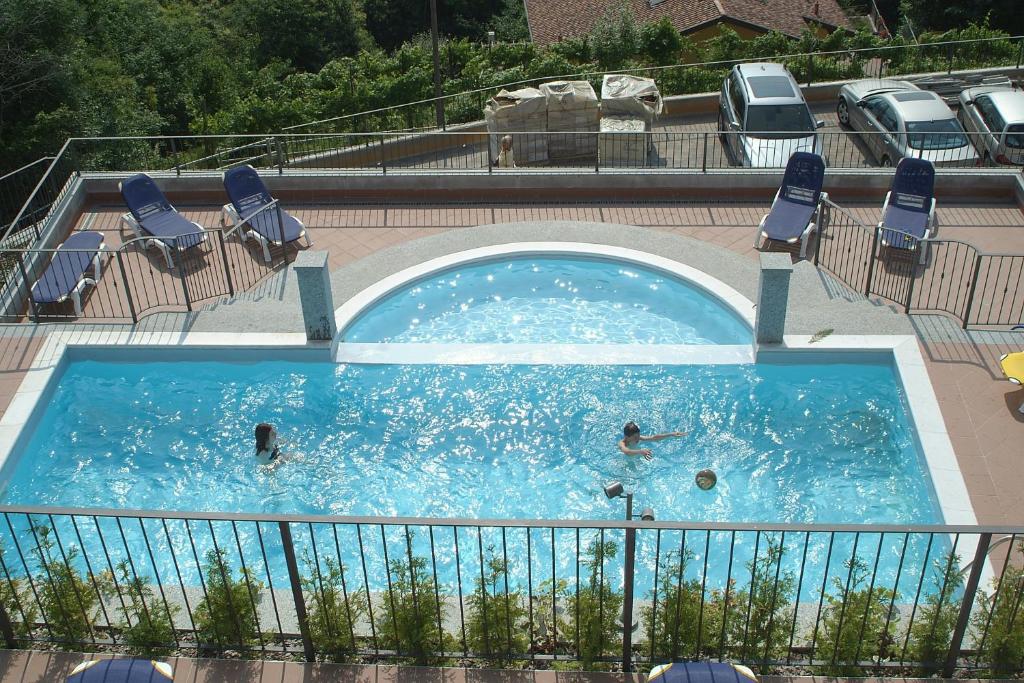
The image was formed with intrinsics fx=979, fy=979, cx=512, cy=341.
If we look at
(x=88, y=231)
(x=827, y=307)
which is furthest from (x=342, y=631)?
(x=88, y=231)

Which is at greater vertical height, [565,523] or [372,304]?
[565,523]

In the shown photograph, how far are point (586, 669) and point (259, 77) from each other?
2817 centimetres

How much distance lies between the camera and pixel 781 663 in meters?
6.91

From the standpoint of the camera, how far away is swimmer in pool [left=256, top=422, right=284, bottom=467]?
34.1 feet

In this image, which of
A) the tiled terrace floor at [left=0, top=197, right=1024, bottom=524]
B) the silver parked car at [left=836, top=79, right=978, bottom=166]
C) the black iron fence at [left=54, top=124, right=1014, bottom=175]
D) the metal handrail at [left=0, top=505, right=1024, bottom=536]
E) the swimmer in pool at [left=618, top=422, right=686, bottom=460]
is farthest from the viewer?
the silver parked car at [left=836, top=79, right=978, bottom=166]

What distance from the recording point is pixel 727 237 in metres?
14.4

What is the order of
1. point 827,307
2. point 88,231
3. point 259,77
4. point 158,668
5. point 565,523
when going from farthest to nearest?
point 259,77 → point 88,231 → point 827,307 → point 158,668 → point 565,523

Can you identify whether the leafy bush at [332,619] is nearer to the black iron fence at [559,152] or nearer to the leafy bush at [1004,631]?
the leafy bush at [1004,631]

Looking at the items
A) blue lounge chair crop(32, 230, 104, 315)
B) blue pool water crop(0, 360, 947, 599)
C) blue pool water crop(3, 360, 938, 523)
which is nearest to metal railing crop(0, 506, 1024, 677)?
blue pool water crop(0, 360, 947, 599)

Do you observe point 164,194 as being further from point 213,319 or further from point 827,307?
point 827,307

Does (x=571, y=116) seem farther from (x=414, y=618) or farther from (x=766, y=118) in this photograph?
(x=414, y=618)

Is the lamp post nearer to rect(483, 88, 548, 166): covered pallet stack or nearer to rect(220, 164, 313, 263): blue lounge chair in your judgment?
rect(220, 164, 313, 263): blue lounge chair

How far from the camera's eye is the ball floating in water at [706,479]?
32.7 ft

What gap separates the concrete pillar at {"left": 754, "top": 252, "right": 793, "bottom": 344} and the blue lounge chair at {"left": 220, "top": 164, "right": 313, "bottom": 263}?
663cm
